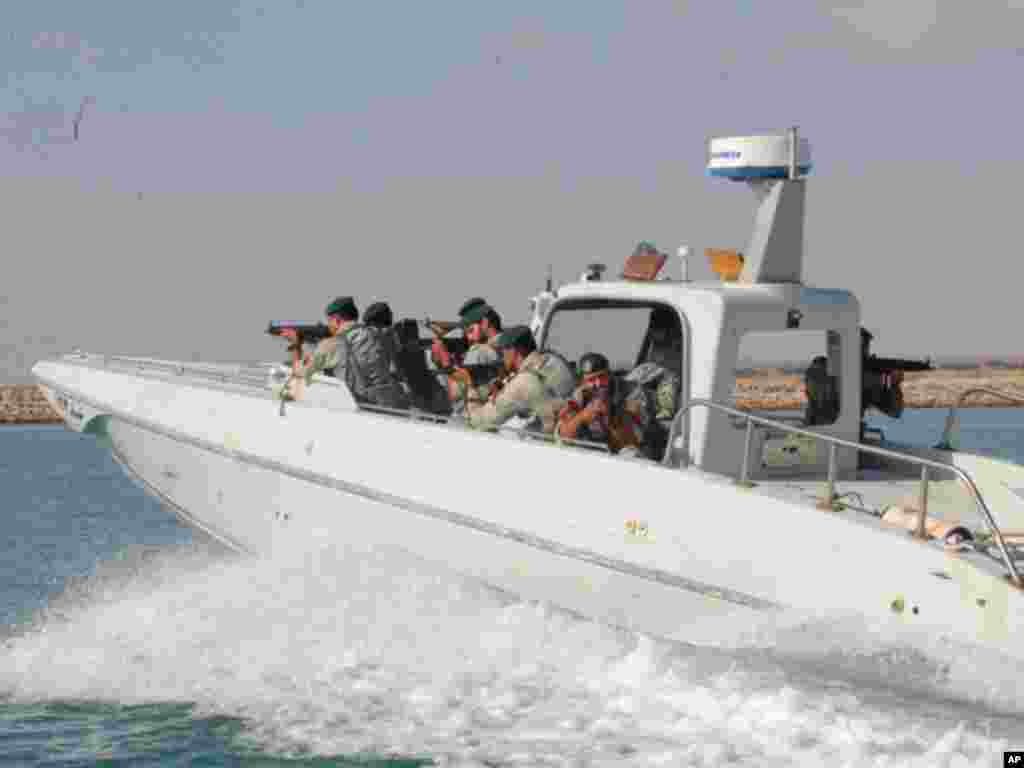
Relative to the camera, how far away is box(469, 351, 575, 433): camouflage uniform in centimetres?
851

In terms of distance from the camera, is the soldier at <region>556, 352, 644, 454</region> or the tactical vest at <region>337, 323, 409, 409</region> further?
the tactical vest at <region>337, 323, 409, 409</region>

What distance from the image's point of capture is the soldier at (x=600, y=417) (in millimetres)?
8062

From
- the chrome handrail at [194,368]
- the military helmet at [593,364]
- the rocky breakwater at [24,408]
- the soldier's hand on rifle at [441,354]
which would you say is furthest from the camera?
the rocky breakwater at [24,408]

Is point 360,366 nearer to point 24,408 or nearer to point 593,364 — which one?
point 593,364

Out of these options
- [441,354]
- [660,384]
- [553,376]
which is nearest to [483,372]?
[441,354]

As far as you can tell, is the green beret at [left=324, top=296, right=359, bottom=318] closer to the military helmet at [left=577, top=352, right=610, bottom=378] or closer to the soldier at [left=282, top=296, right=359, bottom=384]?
the soldier at [left=282, top=296, right=359, bottom=384]

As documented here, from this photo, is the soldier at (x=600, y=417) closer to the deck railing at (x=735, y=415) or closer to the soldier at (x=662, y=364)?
the deck railing at (x=735, y=415)

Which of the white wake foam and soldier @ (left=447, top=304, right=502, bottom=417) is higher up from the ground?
soldier @ (left=447, top=304, right=502, bottom=417)

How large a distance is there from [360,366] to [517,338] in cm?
154

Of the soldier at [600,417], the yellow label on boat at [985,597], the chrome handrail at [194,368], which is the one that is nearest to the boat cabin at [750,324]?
the soldier at [600,417]

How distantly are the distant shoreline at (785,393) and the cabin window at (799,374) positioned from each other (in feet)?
0.03

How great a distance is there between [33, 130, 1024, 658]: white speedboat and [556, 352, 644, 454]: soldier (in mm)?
142

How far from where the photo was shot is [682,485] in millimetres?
7301

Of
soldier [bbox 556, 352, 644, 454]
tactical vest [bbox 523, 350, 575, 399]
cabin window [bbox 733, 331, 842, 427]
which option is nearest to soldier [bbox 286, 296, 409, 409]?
tactical vest [bbox 523, 350, 575, 399]
